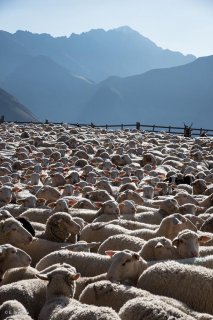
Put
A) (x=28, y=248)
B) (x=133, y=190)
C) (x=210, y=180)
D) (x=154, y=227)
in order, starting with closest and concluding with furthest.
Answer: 1. (x=28, y=248)
2. (x=154, y=227)
3. (x=133, y=190)
4. (x=210, y=180)

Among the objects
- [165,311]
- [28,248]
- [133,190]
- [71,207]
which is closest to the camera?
[165,311]

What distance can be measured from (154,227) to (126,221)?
0.48 metres

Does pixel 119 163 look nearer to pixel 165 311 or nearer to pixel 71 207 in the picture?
pixel 71 207

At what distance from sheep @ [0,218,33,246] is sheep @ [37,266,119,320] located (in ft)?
5.87

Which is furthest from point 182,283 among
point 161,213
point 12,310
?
point 161,213

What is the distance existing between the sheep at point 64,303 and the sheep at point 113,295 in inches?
7.0

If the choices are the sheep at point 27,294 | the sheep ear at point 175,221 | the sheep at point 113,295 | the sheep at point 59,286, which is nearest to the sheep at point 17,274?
the sheep at point 27,294

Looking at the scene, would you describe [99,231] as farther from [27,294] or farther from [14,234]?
[27,294]

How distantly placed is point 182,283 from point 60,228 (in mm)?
2644

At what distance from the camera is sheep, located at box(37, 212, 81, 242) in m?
7.44

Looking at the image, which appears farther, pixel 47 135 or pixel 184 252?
pixel 47 135

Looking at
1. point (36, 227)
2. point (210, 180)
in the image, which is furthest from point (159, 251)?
point (210, 180)

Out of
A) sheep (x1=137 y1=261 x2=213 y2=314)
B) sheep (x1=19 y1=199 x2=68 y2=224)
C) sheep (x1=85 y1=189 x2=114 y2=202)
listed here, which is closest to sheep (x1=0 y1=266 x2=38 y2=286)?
sheep (x1=137 y1=261 x2=213 y2=314)

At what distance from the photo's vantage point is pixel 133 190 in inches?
456
